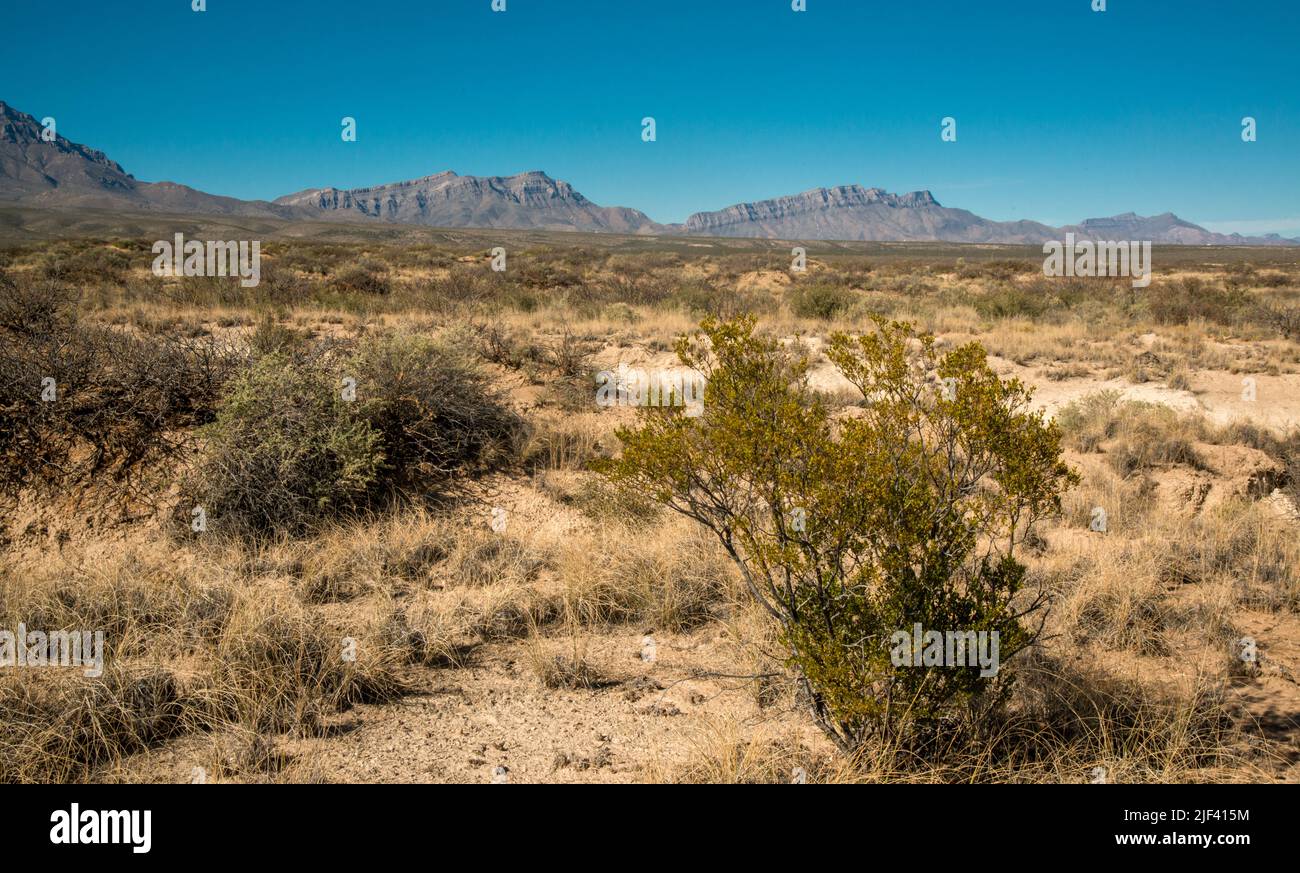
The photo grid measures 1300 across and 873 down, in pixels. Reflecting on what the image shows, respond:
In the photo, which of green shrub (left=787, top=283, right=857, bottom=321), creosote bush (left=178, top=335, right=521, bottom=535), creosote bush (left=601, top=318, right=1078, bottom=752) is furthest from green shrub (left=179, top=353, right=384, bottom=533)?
green shrub (left=787, top=283, right=857, bottom=321)

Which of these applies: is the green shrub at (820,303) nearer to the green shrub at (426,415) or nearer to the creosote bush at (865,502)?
the green shrub at (426,415)

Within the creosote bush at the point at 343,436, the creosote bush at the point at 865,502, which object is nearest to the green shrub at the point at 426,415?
the creosote bush at the point at 343,436

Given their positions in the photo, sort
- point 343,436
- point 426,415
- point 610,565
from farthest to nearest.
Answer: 1. point 426,415
2. point 343,436
3. point 610,565

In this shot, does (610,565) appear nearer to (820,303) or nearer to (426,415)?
(426,415)

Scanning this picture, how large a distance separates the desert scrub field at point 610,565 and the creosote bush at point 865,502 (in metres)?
0.02

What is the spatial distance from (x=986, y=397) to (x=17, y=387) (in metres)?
7.58

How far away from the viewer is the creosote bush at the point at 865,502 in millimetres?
2789

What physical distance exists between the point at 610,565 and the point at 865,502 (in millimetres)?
2639

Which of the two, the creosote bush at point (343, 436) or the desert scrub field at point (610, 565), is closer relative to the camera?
the desert scrub field at point (610, 565)

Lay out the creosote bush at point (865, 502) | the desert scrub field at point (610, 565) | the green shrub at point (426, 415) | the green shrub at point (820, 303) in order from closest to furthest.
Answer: the creosote bush at point (865, 502) → the desert scrub field at point (610, 565) → the green shrub at point (426, 415) → the green shrub at point (820, 303)

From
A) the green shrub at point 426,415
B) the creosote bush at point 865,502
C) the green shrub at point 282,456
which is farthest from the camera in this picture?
the green shrub at point 426,415

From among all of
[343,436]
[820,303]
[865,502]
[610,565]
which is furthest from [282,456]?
[820,303]

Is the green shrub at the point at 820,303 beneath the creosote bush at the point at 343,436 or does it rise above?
above

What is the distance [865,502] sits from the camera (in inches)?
109
